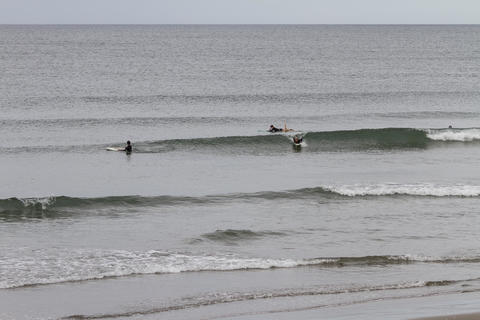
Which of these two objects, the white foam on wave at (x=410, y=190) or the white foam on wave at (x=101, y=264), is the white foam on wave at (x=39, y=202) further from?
the white foam on wave at (x=410, y=190)

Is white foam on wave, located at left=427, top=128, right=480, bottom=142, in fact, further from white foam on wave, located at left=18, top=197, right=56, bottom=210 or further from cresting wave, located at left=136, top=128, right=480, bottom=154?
white foam on wave, located at left=18, top=197, right=56, bottom=210

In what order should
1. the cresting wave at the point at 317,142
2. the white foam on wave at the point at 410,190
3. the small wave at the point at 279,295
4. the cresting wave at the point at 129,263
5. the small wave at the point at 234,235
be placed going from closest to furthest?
the small wave at the point at 279,295 < the cresting wave at the point at 129,263 < the small wave at the point at 234,235 < the white foam on wave at the point at 410,190 < the cresting wave at the point at 317,142

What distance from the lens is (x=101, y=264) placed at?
1969cm

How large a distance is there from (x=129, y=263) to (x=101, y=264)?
27.1 inches

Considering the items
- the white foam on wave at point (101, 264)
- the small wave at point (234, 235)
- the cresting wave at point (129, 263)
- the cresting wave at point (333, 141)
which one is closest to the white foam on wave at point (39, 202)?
the white foam on wave at point (101, 264)

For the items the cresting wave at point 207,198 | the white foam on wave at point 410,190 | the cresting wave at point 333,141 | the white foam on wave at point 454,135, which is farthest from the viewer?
the white foam on wave at point 454,135

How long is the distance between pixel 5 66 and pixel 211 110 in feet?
132

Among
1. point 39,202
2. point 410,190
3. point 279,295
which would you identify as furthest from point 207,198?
point 279,295

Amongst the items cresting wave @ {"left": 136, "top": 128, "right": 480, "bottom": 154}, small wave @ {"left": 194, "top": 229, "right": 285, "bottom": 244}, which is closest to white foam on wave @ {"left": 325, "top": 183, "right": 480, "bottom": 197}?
small wave @ {"left": 194, "top": 229, "right": 285, "bottom": 244}

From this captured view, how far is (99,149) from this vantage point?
127 feet

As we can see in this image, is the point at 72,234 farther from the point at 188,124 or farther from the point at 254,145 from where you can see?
the point at 188,124

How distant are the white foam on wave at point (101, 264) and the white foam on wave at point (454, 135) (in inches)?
992

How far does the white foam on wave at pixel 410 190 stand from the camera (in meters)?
28.9

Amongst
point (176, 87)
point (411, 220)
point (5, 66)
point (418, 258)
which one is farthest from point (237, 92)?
point (418, 258)
